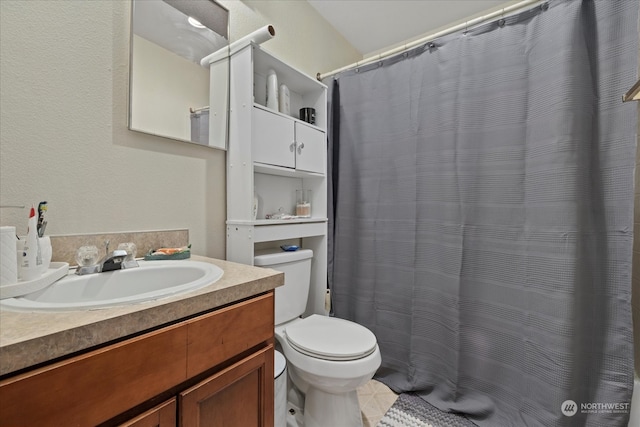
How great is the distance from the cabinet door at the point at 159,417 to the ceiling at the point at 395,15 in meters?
2.19

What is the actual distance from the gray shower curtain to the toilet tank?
1.22 feet

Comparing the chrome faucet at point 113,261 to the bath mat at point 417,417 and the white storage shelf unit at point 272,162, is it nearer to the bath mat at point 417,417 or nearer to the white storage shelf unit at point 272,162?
the white storage shelf unit at point 272,162

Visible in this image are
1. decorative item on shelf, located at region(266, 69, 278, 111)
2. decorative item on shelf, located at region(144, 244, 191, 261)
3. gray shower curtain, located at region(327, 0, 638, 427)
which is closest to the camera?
A: decorative item on shelf, located at region(144, 244, 191, 261)

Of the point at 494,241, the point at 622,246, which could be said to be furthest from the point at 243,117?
the point at 622,246

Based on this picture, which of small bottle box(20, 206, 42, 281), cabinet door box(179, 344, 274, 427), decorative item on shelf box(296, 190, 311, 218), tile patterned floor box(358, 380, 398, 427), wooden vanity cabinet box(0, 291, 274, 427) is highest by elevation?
decorative item on shelf box(296, 190, 311, 218)

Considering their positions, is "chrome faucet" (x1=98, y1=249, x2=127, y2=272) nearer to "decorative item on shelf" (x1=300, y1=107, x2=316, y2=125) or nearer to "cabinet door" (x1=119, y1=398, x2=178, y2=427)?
"cabinet door" (x1=119, y1=398, x2=178, y2=427)

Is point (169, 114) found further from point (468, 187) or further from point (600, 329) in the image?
point (600, 329)

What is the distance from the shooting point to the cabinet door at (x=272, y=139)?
1.32 metres

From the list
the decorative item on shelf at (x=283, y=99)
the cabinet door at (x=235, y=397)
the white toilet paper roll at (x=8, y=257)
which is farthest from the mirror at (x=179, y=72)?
the cabinet door at (x=235, y=397)

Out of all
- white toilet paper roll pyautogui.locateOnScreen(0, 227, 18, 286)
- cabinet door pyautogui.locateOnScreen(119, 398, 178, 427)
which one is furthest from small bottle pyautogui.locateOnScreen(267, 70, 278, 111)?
cabinet door pyautogui.locateOnScreen(119, 398, 178, 427)

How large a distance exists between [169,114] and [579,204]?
1706 mm

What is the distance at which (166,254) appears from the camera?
3.39ft

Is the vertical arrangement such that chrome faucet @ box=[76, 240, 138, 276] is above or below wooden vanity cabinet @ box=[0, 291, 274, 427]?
above

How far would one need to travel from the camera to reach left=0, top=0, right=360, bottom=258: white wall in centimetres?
82
